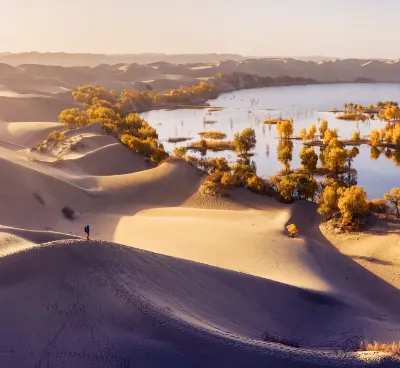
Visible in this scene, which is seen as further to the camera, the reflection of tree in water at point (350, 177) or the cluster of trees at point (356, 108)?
the cluster of trees at point (356, 108)

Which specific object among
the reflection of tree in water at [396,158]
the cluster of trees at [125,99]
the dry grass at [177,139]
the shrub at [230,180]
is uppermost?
the cluster of trees at [125,99]

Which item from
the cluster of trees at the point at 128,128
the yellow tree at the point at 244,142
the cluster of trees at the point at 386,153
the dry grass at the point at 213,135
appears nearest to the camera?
the cluster of trees at the point at 128,128

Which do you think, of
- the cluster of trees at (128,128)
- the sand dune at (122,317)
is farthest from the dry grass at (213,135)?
the sand dune at (122,317)

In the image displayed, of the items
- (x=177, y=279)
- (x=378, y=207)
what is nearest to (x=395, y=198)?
(x=378, y=207)

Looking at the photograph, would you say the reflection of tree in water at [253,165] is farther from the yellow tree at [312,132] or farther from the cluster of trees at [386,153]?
the cluster of trees at [386,153]

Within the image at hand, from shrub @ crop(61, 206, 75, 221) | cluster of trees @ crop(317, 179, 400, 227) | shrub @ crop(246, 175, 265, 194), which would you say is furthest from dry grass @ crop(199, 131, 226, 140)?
shrub @ crop(61, 206, 75, 221)

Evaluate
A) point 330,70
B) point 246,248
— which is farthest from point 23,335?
point 330,70
